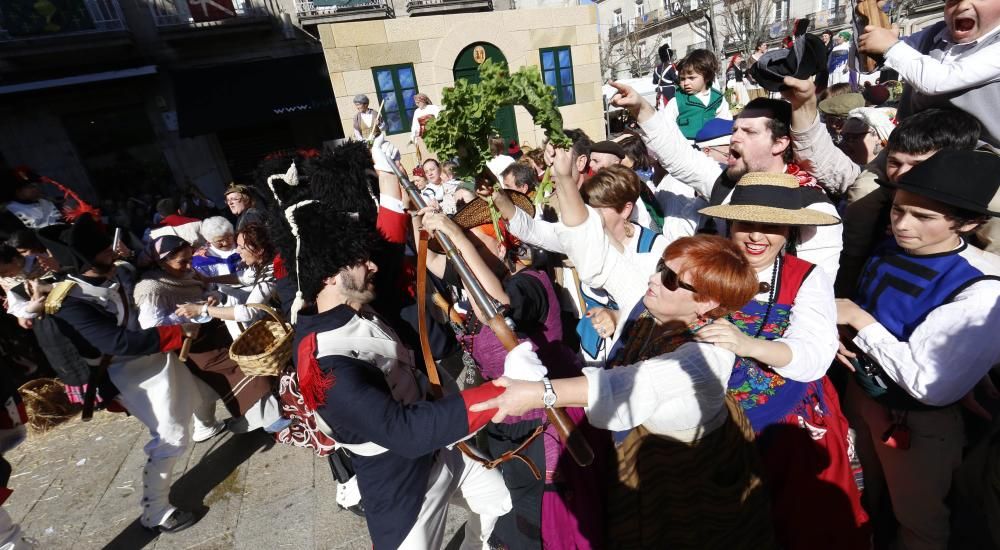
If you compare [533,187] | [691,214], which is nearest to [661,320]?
[691,214]

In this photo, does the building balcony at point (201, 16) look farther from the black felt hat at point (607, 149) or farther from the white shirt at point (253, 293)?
the black felt hat at point (607, 149)

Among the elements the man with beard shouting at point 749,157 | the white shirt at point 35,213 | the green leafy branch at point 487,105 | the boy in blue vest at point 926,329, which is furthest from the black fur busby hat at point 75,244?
the boy in blue vest at point 926,329

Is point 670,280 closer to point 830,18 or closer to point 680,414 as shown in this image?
point 680,414

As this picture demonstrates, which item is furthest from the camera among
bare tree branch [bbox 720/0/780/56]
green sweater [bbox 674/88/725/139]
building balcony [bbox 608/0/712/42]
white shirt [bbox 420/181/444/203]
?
building balcony [bbox 608/0/712/42]

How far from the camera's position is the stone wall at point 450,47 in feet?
35.8

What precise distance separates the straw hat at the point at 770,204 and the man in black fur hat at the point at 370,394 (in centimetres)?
145

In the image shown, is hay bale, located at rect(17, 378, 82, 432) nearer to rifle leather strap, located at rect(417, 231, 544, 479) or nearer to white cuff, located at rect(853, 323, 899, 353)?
rifle leather strap, located at rect(417, 231, 544, 479)

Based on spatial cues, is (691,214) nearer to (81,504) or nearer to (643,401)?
(643,401)

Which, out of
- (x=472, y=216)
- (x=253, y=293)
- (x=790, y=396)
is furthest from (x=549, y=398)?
(x=253, y=293)

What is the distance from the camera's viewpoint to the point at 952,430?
210 cm

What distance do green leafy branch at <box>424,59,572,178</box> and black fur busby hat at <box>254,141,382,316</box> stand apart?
2.25 ft

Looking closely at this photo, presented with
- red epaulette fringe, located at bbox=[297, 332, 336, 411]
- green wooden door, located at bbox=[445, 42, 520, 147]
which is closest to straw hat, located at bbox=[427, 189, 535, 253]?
red epaulette fringe, located at bbox=[297, 332, 336, 411]

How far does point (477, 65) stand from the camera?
12.8m

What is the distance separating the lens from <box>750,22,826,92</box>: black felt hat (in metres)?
2.30
